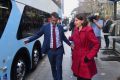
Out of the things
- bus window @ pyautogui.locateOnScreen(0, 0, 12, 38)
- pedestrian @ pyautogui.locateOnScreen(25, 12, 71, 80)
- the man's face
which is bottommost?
pedestrian @ pyautogui.locateOnScreen(25, 12, 71, 80)

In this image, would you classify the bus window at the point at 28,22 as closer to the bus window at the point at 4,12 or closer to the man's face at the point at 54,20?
the bus window at the point at 4,12

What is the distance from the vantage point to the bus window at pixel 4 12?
22.9 feet

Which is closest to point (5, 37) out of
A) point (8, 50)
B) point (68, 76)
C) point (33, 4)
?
point (8, 50)

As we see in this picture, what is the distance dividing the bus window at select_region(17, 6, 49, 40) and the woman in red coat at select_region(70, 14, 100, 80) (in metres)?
2.49

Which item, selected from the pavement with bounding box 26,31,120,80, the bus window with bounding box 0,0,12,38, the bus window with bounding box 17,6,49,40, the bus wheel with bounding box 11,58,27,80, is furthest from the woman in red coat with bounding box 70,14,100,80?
the pavement with bounding box 26,31,120,80

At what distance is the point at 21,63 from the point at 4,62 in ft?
4.34

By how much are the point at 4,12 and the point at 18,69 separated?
153 centimetres

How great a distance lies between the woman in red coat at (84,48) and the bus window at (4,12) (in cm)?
182

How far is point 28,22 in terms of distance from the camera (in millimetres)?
9789

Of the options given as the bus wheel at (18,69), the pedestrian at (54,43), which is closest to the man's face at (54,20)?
the pedestrian at (54,43)

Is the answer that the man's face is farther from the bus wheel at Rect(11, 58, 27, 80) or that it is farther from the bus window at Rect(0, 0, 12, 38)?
the bus wheel at Rect(11, 58, 27, 80)

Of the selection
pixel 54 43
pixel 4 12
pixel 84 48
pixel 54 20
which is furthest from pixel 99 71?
pixel 84 48

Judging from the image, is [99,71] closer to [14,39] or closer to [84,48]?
[14,39]

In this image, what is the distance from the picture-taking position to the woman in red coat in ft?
19.0
